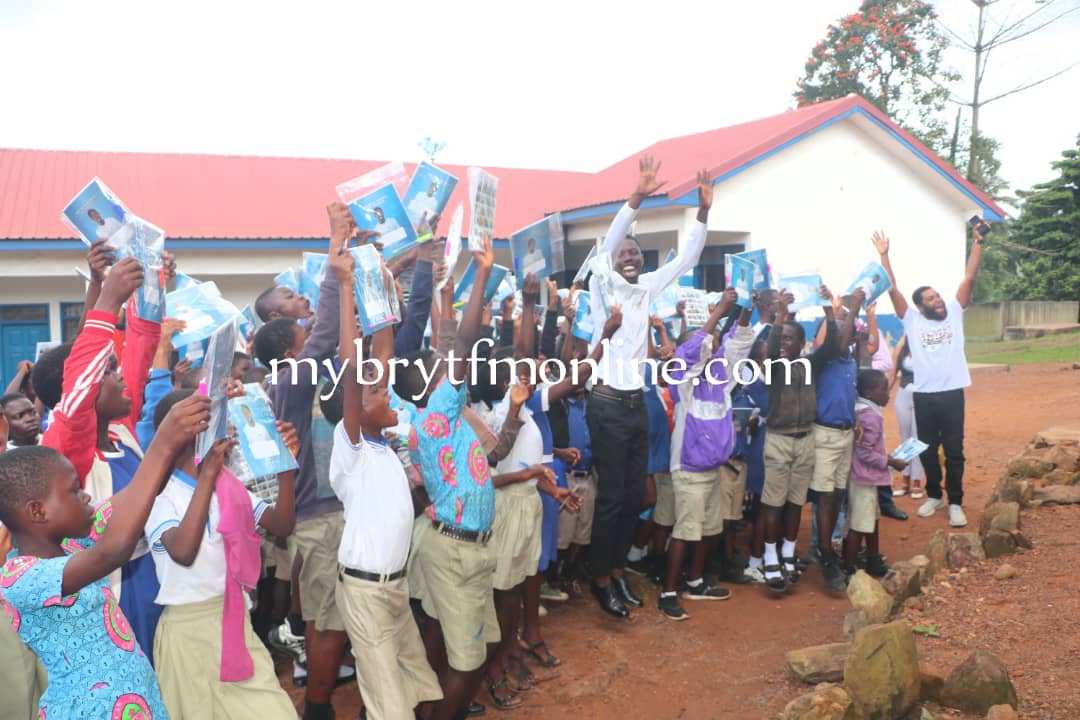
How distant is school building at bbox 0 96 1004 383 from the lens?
41.0ft

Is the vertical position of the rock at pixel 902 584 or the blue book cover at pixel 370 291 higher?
the blue book cover at pixel 370 291

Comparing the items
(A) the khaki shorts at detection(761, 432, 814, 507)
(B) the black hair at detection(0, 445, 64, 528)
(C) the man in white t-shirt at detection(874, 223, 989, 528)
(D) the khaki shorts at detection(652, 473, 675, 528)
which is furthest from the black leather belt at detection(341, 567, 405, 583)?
(C) the man in white t-shirt at detection(874, 223, 989, 528)

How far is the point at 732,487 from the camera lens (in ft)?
18.5

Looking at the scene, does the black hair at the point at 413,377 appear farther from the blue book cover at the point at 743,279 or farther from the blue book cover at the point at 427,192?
the blue book cover at the point at 743,279

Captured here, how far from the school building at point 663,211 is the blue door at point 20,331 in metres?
0.02

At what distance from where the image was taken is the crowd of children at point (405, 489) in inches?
83.4

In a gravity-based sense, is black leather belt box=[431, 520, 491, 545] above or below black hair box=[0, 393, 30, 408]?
below

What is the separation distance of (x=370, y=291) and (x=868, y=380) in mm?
4253

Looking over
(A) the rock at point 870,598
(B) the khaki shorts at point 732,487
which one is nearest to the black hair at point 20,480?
(A) the rock at point 870,598

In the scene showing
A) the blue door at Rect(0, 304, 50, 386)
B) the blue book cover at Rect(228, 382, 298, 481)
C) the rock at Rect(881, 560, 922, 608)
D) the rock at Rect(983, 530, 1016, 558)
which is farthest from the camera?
the blue door at Rect(0, 304, 50, 386)

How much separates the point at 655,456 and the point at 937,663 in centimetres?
215

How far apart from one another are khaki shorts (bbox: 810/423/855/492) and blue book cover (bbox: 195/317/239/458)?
13.6ft

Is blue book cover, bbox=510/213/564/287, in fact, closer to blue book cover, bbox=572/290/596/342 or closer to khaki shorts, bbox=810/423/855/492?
Result: blue book cover, bbox=572/290/596/342

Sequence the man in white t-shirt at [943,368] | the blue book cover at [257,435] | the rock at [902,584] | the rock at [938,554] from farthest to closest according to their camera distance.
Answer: the man in white t-shirt at [943,368] → the rock at [938,554] → the rock at [902,584] → the blue book cover at [257,435]
